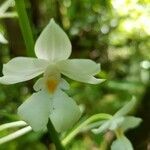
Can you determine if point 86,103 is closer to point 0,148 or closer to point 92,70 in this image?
point 0,148

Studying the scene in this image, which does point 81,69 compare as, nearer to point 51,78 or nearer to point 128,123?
point 51,78

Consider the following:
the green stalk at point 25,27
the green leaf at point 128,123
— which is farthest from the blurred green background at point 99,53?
the green stalk at point 25,27

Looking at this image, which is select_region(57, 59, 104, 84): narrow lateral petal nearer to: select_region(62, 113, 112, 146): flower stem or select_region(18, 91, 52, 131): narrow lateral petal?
select_region(18, 91, 52, 131): narrow lateral petal

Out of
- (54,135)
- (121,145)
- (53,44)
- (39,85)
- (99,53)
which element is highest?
(53,44)

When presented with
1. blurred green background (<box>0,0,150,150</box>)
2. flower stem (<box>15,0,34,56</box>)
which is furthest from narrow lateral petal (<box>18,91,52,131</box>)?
blurred green background (<box>0,0,150,150</box>)

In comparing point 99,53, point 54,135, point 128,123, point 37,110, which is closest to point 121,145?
point 128,123

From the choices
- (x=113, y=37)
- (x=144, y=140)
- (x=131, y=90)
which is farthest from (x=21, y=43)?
(x=144, y=140)

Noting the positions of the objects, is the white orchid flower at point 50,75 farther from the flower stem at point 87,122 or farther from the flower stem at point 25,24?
the flower stem at point 87,122

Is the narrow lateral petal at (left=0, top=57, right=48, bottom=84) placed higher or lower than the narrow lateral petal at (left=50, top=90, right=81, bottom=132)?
higher
